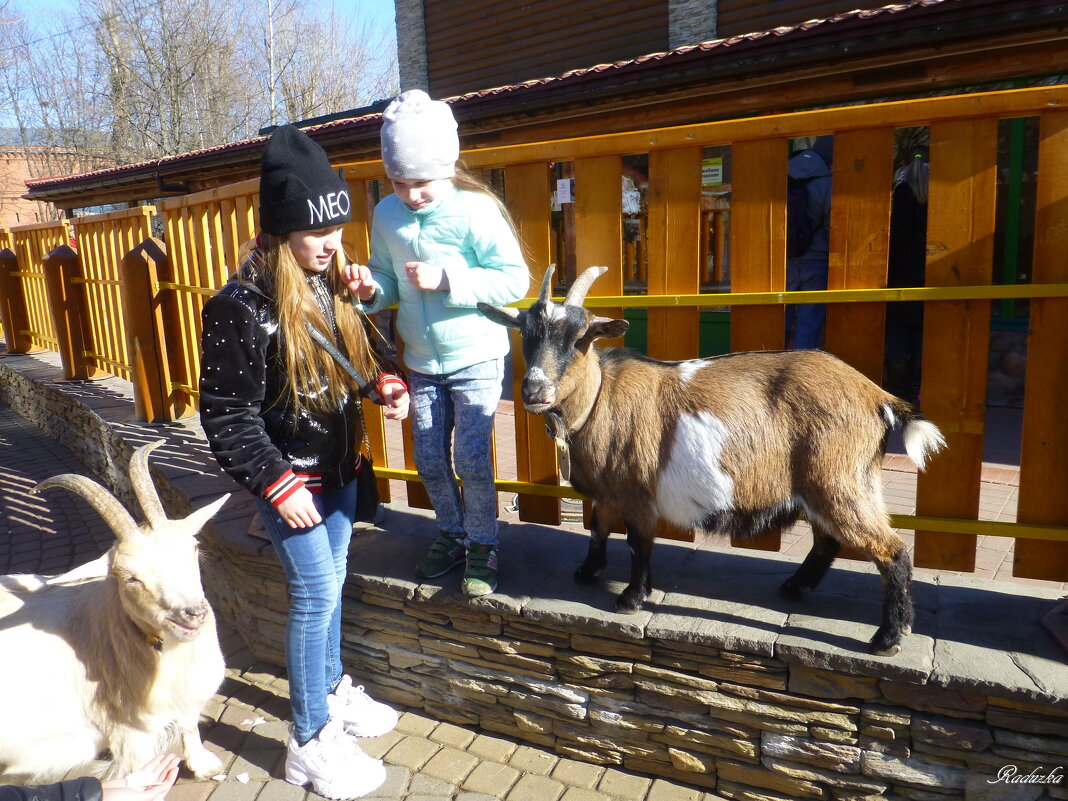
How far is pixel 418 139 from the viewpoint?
8.73ft

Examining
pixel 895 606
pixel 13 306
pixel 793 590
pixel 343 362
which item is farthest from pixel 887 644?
pixel 13 306

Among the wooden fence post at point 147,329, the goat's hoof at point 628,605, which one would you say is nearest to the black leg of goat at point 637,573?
the goat's hoof at point 628,605

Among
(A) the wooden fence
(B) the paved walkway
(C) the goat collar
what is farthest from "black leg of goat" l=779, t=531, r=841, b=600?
(C) the goat collar

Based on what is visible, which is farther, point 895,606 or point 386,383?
point 386,383

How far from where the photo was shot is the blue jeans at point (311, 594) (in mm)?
2670

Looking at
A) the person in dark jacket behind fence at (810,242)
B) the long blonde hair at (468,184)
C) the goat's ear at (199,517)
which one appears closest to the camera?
the goat's ear at (199,517)

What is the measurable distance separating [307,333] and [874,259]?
209cm

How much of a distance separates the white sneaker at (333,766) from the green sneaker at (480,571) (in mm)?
717

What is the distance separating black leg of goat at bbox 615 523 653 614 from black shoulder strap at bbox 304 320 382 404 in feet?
3.63

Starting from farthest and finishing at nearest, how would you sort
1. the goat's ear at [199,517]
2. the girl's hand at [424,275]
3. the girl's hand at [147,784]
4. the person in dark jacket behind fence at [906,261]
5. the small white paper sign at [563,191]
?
the small white paper sign at [563,191], the person in dark jacket behind fence at [906,261], the girl's hand at [424,275], the goat's ear at [199,517], the girl's hand at [147,784]

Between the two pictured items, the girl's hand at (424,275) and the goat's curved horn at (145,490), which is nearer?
the goat's curved horn at (145,490)

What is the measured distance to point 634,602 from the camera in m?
2.83

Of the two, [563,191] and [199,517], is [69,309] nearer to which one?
[563,191]

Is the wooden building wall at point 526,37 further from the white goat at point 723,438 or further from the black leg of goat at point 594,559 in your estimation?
the black leg of goat at point 594,559
